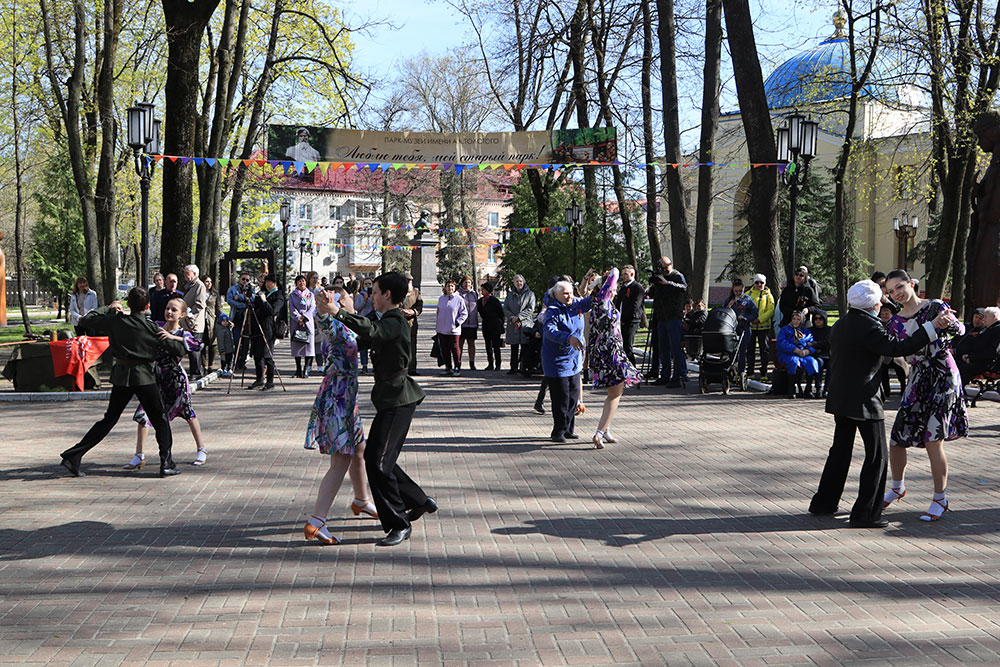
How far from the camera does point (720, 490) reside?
8.29 metres

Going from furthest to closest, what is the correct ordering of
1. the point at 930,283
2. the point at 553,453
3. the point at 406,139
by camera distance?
the point at 930,283, the point at 406,139, the point at 553,453

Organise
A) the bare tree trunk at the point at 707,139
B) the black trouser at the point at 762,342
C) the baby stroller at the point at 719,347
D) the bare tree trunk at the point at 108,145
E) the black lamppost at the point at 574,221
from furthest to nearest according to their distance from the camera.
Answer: the black lamppost at the point at 574,221 < the bare tree trunk at the point at 707,139 < the bare tree trunk at the point at 108,145 < the black trouser at the point at 762,342 < the baby stroller at the point at 719,347

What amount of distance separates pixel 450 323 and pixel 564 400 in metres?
9.29

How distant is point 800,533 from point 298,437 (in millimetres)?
6165

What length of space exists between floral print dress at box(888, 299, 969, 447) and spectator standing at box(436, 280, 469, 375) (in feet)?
43.3

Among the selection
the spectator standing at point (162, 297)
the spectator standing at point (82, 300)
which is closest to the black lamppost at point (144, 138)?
the spectator standing at point (162, 297)

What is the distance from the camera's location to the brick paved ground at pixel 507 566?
4645 millimetres

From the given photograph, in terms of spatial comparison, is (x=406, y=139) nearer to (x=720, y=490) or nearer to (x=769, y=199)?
(x=769, y=199)

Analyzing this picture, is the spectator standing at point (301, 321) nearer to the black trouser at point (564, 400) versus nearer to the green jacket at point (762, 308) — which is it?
the green jacket at point (762, 308)

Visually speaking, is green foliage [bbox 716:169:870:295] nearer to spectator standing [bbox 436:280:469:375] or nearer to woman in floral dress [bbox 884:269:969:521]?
spectator standing [bbox 436:280:469:375]

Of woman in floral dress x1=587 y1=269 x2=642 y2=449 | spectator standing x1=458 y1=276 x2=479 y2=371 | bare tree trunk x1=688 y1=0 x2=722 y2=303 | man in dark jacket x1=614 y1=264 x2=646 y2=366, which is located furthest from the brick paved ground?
spectator standing x1=458 y1=276 x2=479 y2=371

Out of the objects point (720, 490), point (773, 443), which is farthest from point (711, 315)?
point (720, 490)

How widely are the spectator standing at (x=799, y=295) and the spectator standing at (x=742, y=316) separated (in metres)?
0.50

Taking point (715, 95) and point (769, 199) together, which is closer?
point (769, 199)
